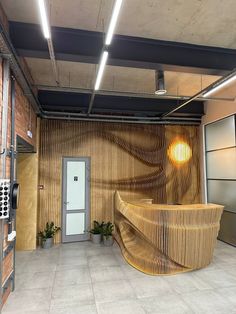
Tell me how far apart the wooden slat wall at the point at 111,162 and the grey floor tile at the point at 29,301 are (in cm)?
271

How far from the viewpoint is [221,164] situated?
20.3 feet

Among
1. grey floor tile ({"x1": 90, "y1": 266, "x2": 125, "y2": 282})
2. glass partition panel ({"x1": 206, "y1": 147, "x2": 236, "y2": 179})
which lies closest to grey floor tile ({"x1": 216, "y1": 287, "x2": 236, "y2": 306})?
grey floor tile ({"x1": 90, "y1": 266, "x2": 125, "y2": 282})

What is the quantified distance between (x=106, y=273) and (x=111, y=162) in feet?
10.5

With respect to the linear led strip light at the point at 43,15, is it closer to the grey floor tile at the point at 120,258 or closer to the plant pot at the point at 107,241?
the grey floor tile at the point at 120,258

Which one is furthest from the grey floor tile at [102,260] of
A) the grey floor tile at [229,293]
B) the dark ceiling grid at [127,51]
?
the dark ceiling grid at [127,51]

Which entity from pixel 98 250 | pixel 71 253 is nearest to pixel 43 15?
pixel 71 253

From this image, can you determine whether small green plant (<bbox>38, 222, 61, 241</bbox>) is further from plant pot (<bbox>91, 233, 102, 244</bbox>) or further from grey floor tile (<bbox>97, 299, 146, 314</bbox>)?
grey floor tile (<bbox>97, 299, 146, 314</bbox>)

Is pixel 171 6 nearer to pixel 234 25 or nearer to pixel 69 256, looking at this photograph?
pixel 234 25

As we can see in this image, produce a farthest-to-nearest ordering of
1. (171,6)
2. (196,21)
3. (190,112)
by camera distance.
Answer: (190,112) < (196,21) < (171,6)

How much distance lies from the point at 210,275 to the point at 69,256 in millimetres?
2922

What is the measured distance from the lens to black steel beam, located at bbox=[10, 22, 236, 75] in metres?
3.23

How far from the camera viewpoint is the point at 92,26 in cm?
326

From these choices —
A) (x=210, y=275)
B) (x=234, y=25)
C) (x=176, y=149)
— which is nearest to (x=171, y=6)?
(x=234, y=25)

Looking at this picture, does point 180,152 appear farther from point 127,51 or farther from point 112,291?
point 112,291
